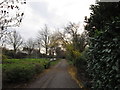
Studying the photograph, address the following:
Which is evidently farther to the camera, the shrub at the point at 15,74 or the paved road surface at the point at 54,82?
the paved road surface at the point at 54,82

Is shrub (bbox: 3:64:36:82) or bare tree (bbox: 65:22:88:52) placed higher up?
bare tree (bbox: 65:22:88:52)

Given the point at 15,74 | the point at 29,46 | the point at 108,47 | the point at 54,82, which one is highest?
the point at 29,46

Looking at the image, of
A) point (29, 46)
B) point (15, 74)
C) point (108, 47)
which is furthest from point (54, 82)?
point (29, 46)

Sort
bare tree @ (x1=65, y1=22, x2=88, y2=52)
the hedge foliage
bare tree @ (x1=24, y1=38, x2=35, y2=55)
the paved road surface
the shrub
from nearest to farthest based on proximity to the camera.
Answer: the hedge foliage < the shrub < the paved road surface < bare tree @ (x1=65, y1=22, x2=88, y2=52) < bare tree @ (x1=24, y1=38, x2=35, y2=55)

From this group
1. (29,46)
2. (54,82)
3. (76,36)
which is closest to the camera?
(54,82)

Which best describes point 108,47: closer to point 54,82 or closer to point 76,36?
point 54,82

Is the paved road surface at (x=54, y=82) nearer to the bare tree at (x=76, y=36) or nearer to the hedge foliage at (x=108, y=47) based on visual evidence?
the hedge foliage at (x=108, y=47)

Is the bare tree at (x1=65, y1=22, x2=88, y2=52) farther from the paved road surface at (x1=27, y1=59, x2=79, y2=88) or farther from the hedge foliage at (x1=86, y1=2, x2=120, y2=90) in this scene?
the hedge foliage at (x1=86, y1=2, x2=120, y2=90)

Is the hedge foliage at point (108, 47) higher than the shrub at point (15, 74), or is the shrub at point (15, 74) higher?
the hedge foliage at point (108, 47)

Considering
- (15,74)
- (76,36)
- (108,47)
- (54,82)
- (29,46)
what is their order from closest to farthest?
(108,47)
(15,74)
(54,82)
(76,36)
(29,46)

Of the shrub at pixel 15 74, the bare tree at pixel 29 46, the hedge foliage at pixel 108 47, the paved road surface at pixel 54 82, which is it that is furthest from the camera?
the bare tree at pixel 29 46

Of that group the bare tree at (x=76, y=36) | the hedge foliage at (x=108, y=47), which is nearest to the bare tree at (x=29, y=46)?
the bare tree at (x=76, y=36)

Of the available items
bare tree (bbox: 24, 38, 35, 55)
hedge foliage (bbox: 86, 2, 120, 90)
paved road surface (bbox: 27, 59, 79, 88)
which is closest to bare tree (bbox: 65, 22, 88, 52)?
paved road surface (bbox: 27, 59, 79, 88)

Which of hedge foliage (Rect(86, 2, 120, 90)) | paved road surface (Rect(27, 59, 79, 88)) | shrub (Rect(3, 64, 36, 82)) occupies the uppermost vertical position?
hedge foliage (Rect(86, 2, 120, 90))
